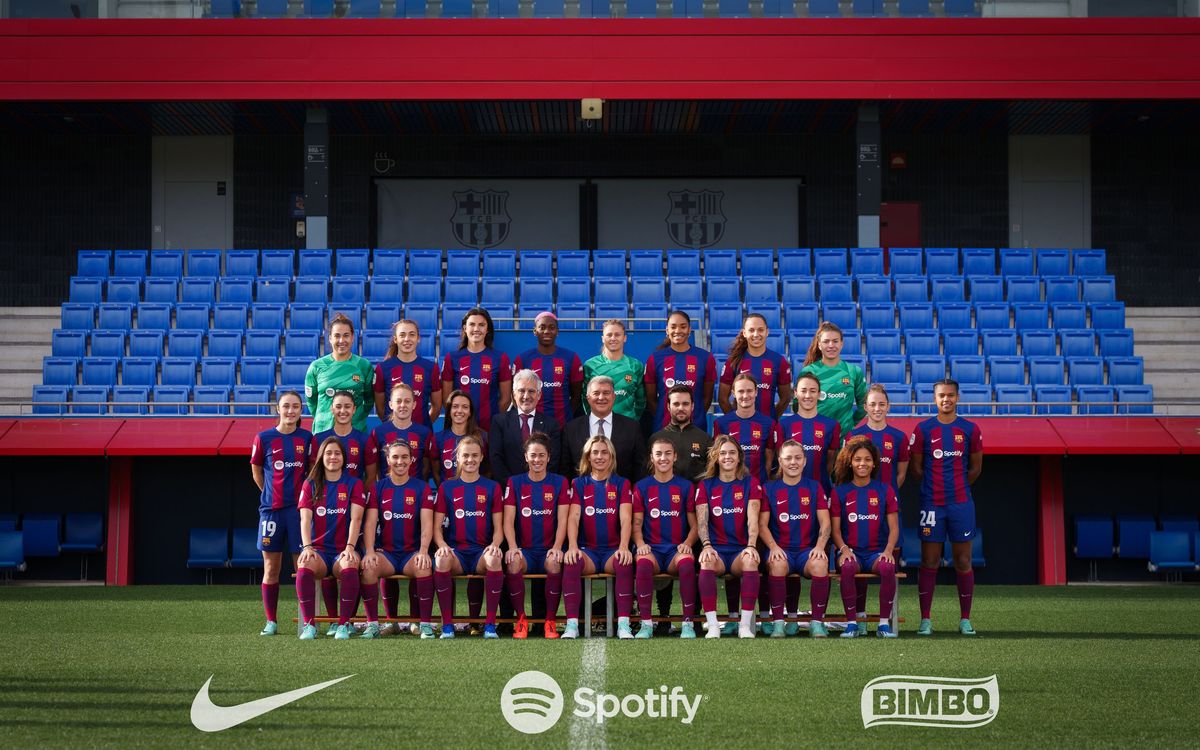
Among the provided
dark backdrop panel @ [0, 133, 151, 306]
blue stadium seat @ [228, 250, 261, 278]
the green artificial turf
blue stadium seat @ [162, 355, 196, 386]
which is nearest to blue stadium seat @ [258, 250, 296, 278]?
blue stadium seat @ [228, 250, 261, 278]

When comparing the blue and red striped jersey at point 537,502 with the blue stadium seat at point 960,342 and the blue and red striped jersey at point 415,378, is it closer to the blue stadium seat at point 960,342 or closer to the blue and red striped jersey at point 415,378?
the blue and red striped jersey at point 415,378

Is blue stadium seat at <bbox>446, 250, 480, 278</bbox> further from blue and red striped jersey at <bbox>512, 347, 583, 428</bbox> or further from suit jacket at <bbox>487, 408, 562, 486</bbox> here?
suit jacket at <bbox>487, 408, 562, 486</bbox>

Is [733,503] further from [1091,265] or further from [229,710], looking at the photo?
[1091,265]

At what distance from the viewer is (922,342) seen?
631 inches

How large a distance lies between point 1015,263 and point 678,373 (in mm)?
10270

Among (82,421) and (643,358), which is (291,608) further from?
(643,358)

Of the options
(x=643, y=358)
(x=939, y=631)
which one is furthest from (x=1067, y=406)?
(x=939, y=631)

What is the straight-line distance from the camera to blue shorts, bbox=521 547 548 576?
337 inches

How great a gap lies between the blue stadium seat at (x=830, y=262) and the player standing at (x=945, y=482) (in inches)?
344

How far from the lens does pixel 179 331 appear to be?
631 inches

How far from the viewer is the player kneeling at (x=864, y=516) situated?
27.7ft

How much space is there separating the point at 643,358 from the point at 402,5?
6092 millimetres

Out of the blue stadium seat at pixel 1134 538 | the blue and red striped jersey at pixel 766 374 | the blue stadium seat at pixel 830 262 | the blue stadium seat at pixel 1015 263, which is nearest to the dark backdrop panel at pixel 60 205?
the blue stadium seat at pixel 830 262

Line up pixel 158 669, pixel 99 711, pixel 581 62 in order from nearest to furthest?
pixel 99 711 → pixel 158 669 → pixel 581 62
